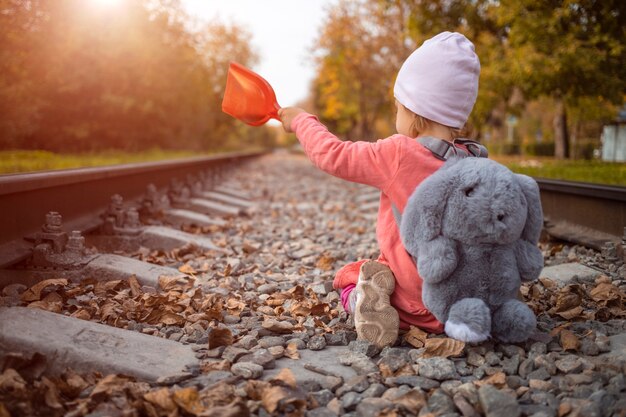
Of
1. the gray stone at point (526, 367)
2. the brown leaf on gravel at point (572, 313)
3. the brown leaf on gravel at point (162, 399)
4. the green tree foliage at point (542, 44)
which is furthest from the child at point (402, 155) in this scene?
the green tree foliage at point (542, 44)

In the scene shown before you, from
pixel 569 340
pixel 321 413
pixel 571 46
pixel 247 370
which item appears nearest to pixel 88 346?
pixel 247 370

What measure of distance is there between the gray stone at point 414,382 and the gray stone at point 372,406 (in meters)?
0.17

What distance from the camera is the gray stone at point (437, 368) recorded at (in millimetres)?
2406

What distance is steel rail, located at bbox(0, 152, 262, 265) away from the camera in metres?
3.58

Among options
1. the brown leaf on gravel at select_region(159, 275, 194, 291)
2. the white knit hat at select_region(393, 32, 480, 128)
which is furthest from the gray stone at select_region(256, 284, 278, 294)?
the white knit hat at select_region(393, 32, 480, 128)

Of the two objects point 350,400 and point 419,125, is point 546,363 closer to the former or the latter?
point 350,400

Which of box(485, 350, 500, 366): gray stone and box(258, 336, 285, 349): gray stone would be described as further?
box(258, 336, 285, 349): gray stone

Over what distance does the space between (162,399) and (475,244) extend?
1.34 m

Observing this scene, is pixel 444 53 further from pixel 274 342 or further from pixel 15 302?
pixel 15 302

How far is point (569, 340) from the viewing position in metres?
2.68

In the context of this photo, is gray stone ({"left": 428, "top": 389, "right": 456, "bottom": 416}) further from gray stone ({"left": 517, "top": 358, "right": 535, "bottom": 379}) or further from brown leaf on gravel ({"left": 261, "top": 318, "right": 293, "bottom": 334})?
brown leaf on gravel ({"left": 261, "top": 318, "right": 293, "bottom": 334})

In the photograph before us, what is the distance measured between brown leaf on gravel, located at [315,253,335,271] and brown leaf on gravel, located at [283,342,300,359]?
73.6 inches

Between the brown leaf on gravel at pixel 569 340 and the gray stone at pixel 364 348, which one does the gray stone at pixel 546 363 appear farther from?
the gray stone at pixel 364 348

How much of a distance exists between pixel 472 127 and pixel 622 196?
48.0 ft
